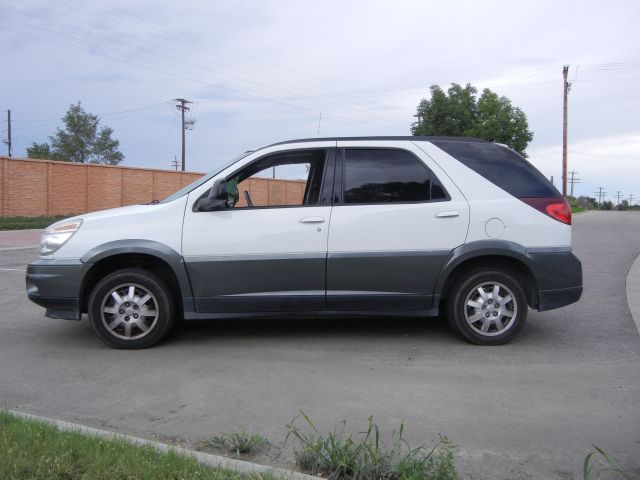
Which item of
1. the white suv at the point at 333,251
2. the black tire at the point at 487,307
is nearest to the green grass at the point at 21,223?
the white suv at the point at 333,251

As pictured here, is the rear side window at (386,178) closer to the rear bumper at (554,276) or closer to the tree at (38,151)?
the rear bumper at (554,276)

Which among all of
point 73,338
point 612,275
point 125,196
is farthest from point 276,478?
point 125,196

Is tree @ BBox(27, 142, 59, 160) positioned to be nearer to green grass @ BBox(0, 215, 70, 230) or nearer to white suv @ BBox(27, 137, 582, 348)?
green grass @ BBox(0, 215, 70, 230)

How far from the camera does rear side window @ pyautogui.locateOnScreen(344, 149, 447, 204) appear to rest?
5.61 meters

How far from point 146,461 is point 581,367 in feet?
12.5

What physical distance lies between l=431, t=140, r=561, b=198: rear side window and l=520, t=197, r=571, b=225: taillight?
0.05m

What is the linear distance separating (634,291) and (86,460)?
8237 mm

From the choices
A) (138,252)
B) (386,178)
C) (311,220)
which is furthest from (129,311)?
(386,178)

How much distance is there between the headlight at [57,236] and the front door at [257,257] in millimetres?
1073

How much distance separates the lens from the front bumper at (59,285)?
5383 millimetres

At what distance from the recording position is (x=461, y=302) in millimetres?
5590

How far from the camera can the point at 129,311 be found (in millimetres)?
5516

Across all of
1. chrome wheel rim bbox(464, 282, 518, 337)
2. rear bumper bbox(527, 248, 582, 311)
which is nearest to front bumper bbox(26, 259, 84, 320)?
chrome wheel rim bbox(464, 282, 518, 337)

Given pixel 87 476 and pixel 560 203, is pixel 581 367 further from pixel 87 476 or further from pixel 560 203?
pixel 87 476
